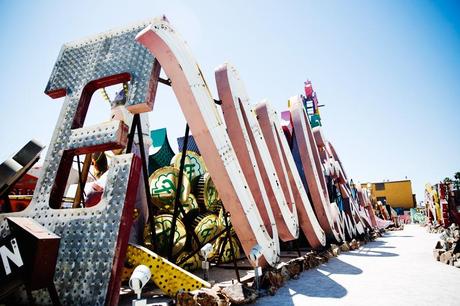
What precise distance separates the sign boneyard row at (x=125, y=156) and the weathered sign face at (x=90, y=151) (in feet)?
0.05

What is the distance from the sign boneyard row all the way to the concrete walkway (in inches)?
36.9

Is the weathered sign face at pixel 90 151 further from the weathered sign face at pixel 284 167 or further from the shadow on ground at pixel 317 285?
the weathered sign face at pixel 284 167

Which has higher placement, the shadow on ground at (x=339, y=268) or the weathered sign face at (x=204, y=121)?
the weathered sign face at (x=204, y=121)

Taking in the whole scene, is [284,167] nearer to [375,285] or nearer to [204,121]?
[375,285]

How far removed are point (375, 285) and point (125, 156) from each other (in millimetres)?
5930

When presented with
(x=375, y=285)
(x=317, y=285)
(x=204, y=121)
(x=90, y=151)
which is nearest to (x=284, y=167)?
(x=317, y=285)

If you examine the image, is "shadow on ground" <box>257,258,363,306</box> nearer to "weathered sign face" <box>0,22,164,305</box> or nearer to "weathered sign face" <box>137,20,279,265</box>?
"weathered sign face" <box>137,20,279,265</box>

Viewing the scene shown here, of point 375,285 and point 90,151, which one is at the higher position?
A: point 90,151

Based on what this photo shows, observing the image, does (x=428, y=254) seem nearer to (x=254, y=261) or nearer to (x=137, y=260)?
(x=254, y=261)

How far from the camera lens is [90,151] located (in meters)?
4.38

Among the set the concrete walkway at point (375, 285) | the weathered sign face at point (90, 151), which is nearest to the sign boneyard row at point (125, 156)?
the weathered sign face at point (90, 151)

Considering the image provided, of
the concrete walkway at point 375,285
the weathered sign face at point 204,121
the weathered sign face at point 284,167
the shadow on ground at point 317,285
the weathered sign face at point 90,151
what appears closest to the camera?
the weathered sign face at point 90,151

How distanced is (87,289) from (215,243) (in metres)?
4.48

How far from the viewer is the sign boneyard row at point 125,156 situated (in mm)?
3635
